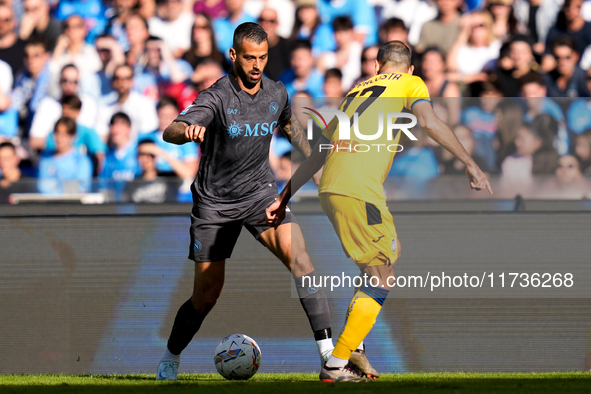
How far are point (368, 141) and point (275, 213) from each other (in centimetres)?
75

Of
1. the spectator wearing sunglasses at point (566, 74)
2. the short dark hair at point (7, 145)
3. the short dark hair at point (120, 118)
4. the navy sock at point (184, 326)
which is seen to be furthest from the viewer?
the short dark hair at point (120, 118)

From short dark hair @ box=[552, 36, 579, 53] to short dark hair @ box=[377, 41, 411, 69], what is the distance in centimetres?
408

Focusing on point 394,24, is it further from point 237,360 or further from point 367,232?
point 237,360

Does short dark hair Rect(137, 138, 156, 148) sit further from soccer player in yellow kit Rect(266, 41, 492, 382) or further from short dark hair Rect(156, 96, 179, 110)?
soccer player in yellow kit Rect(266, 41, 492, 382)

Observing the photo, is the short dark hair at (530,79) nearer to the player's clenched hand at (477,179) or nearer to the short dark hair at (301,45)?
the short dark hair at (301,45)

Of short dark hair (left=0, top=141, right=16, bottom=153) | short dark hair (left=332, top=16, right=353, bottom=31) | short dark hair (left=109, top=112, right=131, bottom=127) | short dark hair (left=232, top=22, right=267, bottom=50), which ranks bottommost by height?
short dark hair (left=0, top=141, right=16, bottom=153)

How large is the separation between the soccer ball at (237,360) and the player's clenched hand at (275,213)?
0.84 meters

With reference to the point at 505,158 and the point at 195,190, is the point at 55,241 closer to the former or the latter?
the point at 195,190

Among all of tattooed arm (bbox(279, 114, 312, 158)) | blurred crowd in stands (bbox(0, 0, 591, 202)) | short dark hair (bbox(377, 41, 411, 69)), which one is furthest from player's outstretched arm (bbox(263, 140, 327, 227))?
blurred crowd in stands (bbox(0, 0, 591, 202))

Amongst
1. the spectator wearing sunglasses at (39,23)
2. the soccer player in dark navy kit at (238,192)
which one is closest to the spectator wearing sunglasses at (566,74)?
the soccer player in dark navy kit at (238,192)

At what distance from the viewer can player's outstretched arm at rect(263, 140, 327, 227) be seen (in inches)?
182

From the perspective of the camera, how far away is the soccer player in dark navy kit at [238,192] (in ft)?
15.2

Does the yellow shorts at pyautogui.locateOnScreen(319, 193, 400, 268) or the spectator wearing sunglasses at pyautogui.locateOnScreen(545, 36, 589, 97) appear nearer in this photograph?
the yellow shorts at pyautogui.locateOnScreen(319, 193, 400, 268)

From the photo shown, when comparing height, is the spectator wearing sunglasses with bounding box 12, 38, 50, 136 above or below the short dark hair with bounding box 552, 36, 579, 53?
below
